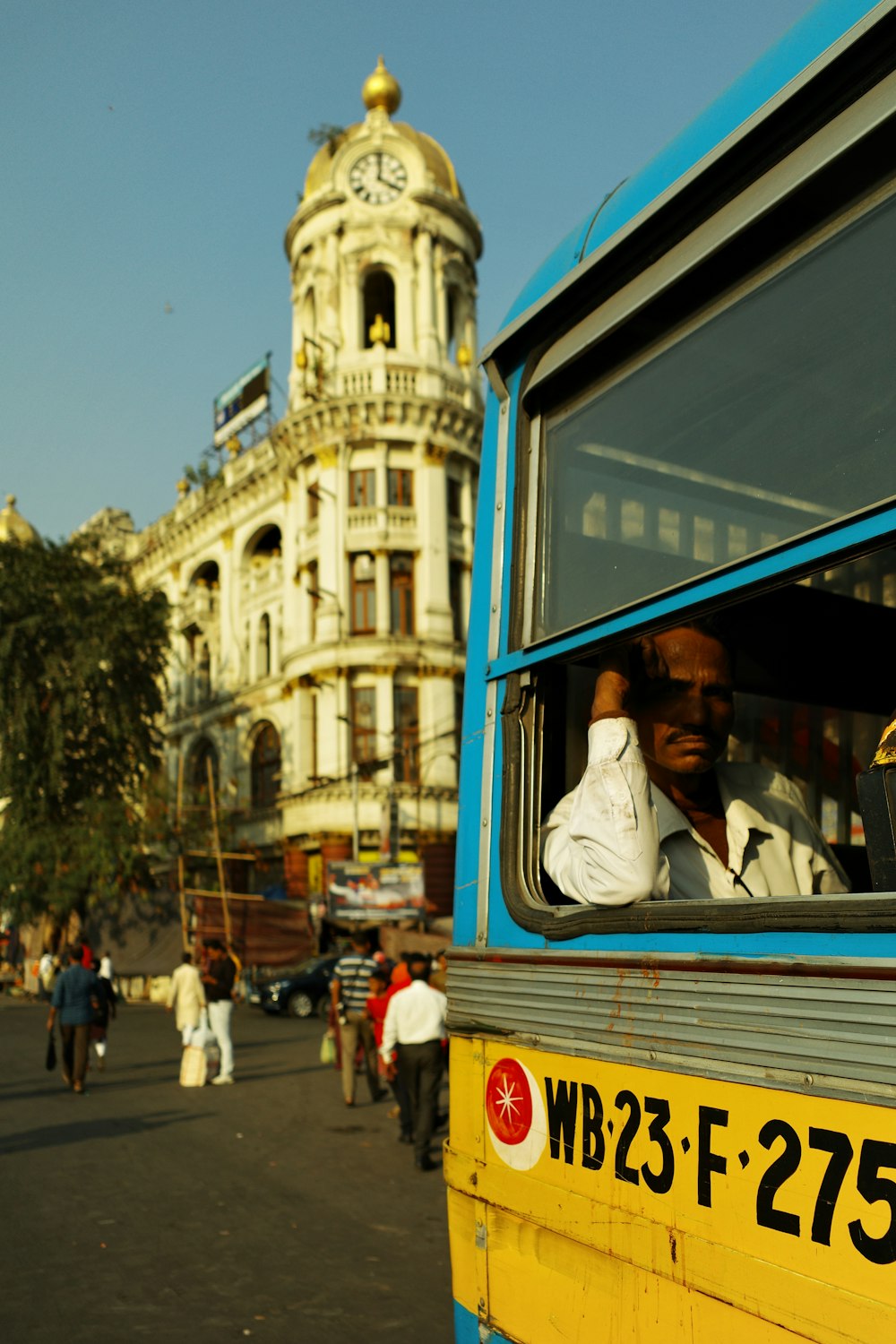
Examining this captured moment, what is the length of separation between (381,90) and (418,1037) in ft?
122

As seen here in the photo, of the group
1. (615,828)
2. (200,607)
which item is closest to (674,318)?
(615,828)

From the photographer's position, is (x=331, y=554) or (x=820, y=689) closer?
(x=820, y=689)

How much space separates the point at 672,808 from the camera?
2863 mm


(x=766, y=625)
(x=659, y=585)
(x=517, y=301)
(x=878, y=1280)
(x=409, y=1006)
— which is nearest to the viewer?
(x=878, y=1280)

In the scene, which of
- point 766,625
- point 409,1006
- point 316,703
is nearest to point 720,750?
point 766,625

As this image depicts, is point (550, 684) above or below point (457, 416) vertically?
below

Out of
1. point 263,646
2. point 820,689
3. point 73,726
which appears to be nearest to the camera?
point 820,689

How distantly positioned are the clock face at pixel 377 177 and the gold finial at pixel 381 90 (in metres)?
3.60

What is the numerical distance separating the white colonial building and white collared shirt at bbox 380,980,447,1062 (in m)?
21.8

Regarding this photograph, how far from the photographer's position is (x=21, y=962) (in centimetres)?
3850

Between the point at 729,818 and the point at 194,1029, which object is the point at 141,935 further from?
the point at 729,818

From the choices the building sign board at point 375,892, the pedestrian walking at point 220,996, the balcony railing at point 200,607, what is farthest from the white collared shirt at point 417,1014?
the balcony railing at point 200,607

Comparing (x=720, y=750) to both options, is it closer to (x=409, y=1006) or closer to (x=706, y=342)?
(x=706, y=342)

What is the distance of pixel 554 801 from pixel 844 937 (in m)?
1.13
